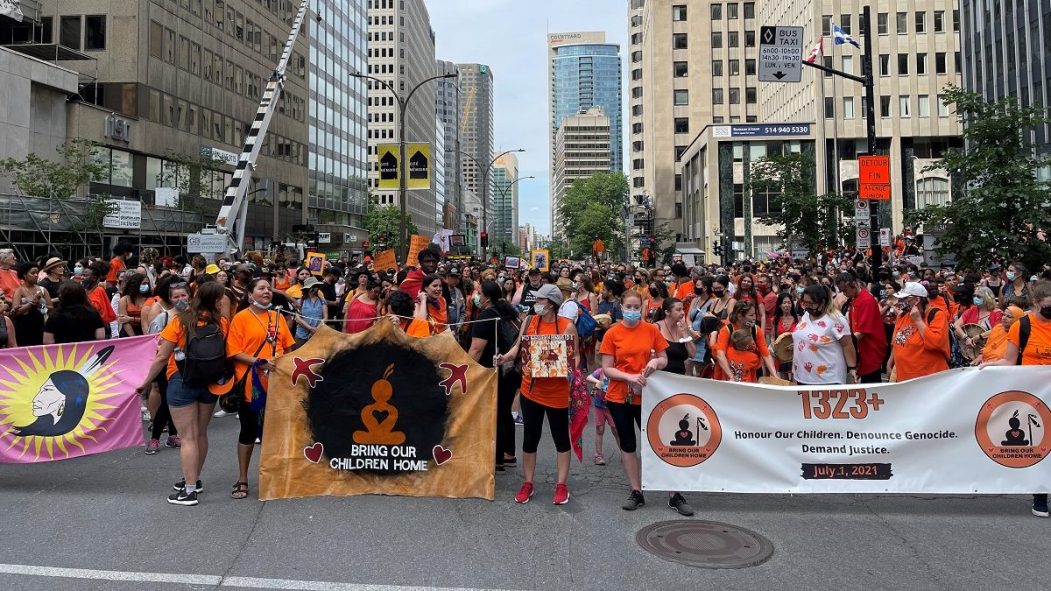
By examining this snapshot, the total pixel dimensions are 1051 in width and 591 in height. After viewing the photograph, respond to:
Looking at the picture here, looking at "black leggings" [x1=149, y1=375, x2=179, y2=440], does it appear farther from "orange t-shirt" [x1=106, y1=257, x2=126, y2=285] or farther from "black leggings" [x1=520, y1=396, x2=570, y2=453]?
"orange t-shirt" [x1=106, y1=257, x2=126, y2=285]

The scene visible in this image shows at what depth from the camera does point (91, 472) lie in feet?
22.1

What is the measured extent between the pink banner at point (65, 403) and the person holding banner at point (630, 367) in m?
4.34

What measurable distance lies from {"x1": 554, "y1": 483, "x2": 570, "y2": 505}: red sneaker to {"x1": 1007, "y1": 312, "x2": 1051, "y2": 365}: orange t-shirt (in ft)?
12.8

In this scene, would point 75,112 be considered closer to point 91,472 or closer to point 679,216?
point 91,472

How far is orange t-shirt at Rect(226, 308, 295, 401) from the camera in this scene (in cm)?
599

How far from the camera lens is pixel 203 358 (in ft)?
18.7

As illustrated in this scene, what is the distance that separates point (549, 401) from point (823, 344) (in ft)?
9.20

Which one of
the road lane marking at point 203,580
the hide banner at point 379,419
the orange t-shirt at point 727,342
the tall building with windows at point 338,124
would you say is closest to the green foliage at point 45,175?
the hide banner at point 379,419

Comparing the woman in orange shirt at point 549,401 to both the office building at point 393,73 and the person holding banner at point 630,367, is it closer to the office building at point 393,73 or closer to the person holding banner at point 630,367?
the person holding banner at point 630,367

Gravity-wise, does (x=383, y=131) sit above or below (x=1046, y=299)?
→ above

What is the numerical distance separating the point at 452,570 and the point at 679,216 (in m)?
81.6

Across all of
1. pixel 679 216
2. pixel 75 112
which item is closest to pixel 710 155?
pixel 679 216

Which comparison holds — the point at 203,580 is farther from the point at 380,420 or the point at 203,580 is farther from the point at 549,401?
the point at 549,401

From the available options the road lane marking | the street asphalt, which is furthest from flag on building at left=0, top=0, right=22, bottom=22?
the road lane marking
